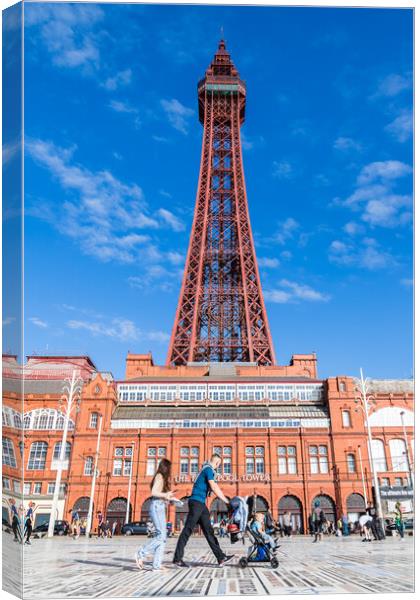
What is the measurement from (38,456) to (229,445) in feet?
46.1

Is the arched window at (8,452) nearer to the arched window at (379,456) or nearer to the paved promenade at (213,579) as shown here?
the paved promenade at (213,579)

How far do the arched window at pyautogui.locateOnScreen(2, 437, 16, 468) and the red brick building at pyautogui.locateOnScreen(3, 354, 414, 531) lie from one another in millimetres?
26433

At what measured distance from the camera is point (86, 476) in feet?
116

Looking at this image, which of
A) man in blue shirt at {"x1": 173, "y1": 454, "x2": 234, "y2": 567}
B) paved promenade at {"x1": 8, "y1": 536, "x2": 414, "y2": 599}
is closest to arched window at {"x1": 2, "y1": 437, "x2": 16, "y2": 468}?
paved promenade at {"x1": 8, "y1": 536, "x2": 414, "y2": 599}

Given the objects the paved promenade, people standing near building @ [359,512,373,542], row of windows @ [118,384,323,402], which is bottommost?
people standing near building @ [359,512,373,542]

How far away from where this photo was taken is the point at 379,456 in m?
38.8

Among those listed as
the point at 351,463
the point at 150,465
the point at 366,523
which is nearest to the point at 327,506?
the point at 351,463

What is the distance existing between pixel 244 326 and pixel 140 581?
49.6 m

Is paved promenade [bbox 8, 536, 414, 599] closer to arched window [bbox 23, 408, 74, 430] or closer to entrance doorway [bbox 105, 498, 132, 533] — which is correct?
arched window [bbox 23, 408, 74, 430]

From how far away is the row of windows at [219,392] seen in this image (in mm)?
41219

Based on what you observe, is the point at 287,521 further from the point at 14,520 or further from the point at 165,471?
the point at 14,520

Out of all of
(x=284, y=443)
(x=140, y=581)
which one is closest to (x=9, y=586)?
(x=140, y=581)

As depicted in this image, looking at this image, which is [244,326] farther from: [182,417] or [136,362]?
[182,417]

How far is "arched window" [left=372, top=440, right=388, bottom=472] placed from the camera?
3831cm
